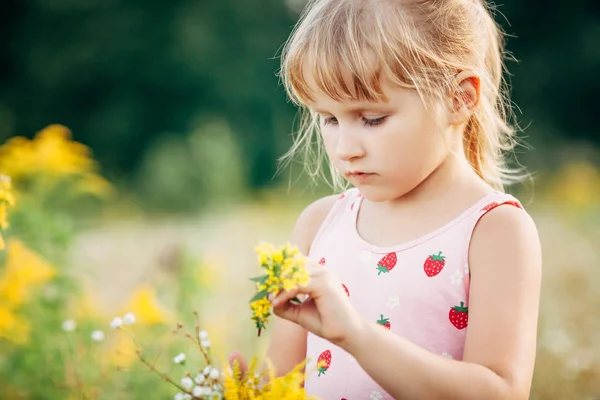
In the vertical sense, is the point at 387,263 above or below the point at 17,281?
below

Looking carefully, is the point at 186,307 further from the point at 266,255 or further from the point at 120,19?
the point at 120,19

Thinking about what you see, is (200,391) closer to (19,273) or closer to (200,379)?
(200,379)

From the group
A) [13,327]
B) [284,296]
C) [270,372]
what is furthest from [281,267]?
[13,327]

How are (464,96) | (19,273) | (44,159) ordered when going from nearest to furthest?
(464,96) → (19,273) → (44,159)

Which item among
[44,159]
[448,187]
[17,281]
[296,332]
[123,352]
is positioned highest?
[44,159]

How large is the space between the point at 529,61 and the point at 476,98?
8.42 metres

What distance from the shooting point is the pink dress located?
1.44 metres

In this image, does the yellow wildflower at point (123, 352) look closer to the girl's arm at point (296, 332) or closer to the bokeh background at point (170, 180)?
the bokeh background at point (170, 180)

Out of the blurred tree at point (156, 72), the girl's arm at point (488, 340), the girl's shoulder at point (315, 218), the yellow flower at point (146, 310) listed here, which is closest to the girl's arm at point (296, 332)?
the girl's shoulder at point (315, 218)

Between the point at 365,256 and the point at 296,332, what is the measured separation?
28 centimetres

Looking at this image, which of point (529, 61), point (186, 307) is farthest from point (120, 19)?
point (186, 307)

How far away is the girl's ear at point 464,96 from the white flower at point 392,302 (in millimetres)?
361

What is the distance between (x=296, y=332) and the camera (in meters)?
1.71

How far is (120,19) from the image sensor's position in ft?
31.6
